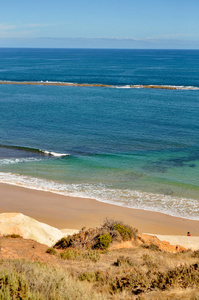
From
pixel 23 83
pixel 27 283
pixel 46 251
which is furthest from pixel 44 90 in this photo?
pixel 27 283

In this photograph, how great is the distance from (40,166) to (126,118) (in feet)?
66.3

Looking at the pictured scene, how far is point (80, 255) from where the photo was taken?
13359 millimetres

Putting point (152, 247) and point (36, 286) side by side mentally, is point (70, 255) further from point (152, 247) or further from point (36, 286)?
point (36, 286)

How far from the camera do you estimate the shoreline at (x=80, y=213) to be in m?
20.9

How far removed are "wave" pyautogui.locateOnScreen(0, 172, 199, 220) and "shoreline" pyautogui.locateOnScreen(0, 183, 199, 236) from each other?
2.00 feet

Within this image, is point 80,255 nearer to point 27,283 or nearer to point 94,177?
point 27,283

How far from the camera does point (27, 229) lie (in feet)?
54.1

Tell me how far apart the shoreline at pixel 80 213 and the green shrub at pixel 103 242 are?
4.96 m

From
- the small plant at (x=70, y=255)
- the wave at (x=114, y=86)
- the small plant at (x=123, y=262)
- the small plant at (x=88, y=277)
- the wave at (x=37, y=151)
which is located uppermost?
the wave at (x=114, y=86)

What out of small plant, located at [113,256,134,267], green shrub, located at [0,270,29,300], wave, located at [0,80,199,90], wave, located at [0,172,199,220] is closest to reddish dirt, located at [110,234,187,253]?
small plant, located at [113,256,134,267]

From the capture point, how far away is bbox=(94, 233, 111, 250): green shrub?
49.7 ft

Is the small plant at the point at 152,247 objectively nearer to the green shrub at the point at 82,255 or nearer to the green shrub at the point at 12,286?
the green shrub at the point at 82,255

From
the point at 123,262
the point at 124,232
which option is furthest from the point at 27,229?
the point at 123,262

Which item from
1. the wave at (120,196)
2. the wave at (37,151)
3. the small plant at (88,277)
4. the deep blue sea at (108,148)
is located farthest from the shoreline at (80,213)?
the small plant at (88,277)
